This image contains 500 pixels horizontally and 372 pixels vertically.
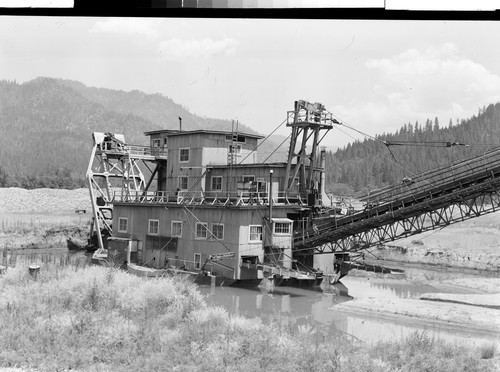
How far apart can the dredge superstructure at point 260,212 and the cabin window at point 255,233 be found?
40 mm

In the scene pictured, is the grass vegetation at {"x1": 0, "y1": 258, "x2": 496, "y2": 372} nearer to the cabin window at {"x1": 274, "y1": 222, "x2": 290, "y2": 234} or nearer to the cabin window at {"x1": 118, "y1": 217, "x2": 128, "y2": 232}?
the cabin window at {"x1": 274, "y1": 222, "x2": 290, "y2": 234}

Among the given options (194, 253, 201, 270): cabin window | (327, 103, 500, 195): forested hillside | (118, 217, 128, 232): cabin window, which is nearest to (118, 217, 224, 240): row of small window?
(118, 217, 128, 232): cabin window

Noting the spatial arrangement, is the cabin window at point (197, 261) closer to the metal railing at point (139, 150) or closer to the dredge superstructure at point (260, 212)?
the dredge superstructure at point (260, 212)

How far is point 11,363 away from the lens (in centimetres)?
1037

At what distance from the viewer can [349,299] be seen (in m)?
21.6

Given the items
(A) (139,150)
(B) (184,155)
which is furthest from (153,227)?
(A) (139,150)

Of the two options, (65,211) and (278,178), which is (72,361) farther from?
(65,211)

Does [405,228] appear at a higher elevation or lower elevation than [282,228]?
higher

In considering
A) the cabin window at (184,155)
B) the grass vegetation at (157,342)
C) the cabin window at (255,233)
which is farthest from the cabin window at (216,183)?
the grass vegetation at (157,342)

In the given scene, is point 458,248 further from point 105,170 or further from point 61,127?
point 61,127

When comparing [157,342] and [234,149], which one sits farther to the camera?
[234,149]

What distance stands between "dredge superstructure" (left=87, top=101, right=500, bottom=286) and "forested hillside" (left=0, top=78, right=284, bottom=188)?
22170mm

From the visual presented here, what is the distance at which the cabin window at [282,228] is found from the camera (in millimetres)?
21812

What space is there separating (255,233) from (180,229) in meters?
3.77
